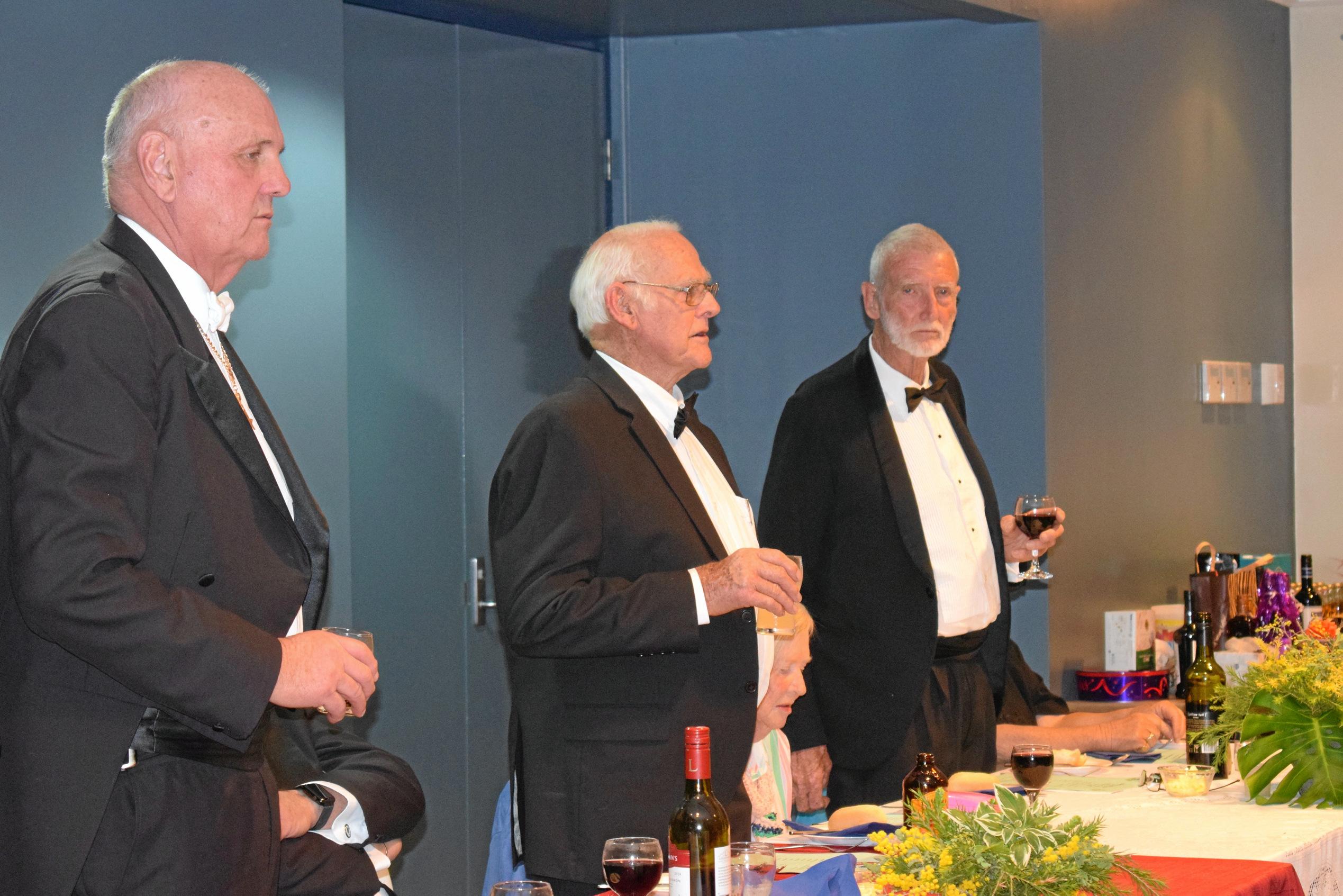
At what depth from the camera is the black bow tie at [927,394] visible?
4.07 m

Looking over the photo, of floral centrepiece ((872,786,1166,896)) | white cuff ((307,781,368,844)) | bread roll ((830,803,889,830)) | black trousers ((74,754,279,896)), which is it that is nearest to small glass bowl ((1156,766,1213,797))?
bread roll ((830,803,889,830))

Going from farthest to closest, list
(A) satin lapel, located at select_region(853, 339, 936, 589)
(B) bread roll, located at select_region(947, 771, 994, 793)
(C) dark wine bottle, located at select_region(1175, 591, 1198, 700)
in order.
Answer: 1. (C) dark wine bottle, located at select_region(1175, 591, 1198, 700)
2. (A) satin lapel, located at select_region(853, 339, 936, 589)
3. (B) bread roll, located at select_region(947, 771, 994, 793)

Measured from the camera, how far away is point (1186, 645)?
455 centimetres

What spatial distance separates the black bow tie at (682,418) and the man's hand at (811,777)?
3.29 feet

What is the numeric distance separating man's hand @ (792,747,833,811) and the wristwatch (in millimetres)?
1509

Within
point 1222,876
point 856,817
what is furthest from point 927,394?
point 1222,876

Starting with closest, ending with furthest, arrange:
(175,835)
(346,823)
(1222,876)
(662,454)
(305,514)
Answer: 1. (175,835)
2. (305,514)
3. (1222,876)
4. (346,823)
5. (662,454)

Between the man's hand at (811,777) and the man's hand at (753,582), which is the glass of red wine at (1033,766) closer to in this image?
the man's hand at (753,582)

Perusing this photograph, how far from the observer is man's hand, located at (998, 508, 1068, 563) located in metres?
3.91

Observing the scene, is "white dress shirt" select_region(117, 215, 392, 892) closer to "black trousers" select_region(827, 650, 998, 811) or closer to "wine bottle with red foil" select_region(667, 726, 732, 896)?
"wine bottle with red foil" select_region(667, 726, 732, 896)

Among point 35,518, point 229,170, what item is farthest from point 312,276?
point 35,518

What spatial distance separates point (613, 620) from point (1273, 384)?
413cm

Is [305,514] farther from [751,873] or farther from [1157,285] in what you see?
[1157,285]

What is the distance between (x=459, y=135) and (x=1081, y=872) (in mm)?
3481
